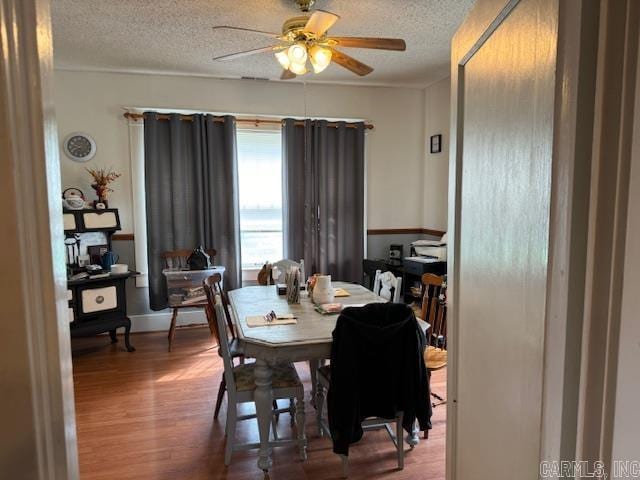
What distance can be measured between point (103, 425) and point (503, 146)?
284 centimetres

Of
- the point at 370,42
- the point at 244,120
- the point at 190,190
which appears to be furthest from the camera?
the point at 244,120

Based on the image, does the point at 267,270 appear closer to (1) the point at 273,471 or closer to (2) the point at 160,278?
(2) the point at 160,278

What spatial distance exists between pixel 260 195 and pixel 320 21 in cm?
254

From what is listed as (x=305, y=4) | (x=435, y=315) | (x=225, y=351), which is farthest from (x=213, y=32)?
(x=435, y=315)

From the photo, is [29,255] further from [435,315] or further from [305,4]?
[435,315]

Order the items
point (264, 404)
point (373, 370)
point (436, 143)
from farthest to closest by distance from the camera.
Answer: point (436, 143) < point (264, 404) < point (373, 370)

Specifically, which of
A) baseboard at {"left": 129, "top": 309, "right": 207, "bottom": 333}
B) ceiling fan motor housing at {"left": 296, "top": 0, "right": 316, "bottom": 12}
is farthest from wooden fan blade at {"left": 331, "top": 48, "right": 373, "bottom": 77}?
baseboard at {"left": 129, "top": 309, "right": 207, "bottom": 333}

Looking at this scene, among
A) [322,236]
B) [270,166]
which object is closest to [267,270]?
[322,236]

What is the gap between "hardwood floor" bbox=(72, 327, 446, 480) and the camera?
7.23ft

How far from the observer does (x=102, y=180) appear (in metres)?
3.95

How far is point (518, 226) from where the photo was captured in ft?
2.67

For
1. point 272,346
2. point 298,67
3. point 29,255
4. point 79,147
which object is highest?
point 298,67

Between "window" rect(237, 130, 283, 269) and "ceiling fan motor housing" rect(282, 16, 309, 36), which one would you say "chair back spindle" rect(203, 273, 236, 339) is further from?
"ceiling fan motor housing" rect(282, 16, 309, 36)

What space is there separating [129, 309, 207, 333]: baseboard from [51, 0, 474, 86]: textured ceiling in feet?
8.08
